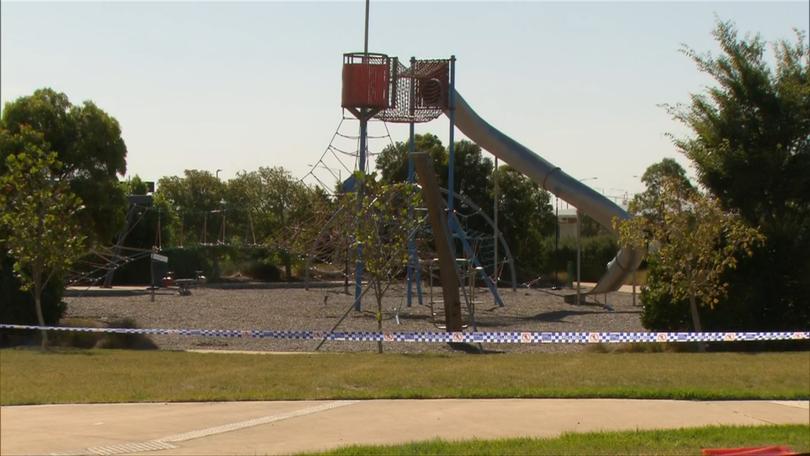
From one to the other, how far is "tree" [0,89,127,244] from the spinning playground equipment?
26.2 feet

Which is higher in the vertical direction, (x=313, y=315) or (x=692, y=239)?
(x=692, y=239)

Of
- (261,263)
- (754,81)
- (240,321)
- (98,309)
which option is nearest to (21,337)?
(240,321)

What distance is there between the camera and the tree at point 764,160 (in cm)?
2384

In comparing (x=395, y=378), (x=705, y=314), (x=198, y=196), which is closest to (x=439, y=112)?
(x=705, y=314)

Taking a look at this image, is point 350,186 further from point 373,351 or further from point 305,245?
point 373,351

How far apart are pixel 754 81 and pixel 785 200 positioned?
10.0 ft

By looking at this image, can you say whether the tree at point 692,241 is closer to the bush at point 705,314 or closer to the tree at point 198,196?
the bush at point 705,314

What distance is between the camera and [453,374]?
1511cm

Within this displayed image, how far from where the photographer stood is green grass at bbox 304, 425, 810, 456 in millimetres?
9445

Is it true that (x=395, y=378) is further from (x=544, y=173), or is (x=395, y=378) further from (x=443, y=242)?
(x=544, y=173)

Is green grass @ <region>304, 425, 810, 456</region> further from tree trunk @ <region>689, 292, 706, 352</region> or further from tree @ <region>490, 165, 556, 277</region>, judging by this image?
tree @ <region>490, 165, 556, 277</region>

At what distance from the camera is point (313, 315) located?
32.1 m

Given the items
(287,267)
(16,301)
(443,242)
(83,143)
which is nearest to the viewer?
(443,242)

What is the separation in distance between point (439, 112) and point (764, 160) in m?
13.6
